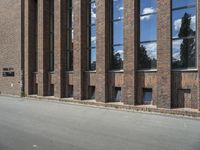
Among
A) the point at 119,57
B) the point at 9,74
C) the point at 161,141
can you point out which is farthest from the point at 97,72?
the point at 9,74

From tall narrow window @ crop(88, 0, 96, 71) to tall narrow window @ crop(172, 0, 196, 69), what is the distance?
6.27m

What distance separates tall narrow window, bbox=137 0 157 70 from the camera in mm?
17703

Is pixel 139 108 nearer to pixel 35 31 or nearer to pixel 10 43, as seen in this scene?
pixel 35 31

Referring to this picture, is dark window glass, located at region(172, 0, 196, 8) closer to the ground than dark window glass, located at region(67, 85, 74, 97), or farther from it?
farther from it

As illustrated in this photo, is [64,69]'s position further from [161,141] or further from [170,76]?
[161,141]

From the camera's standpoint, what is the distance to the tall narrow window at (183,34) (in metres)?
15.9

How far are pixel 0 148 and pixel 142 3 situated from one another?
39.5 ft

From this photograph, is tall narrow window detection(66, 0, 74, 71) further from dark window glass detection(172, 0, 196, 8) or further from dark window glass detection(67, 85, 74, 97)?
dark window glass detection(172, 0, 196, 8)

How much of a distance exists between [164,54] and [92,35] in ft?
21.2

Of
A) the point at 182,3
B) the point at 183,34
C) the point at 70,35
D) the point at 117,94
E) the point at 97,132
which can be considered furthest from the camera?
the point at 70,35

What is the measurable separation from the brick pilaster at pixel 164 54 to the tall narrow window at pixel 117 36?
326 centimetres

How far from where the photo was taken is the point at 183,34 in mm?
16234

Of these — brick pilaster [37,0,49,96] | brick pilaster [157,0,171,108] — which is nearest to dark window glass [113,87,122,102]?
brick pilaster [157,0,171,108]

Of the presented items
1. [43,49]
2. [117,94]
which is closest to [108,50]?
[117,94]
